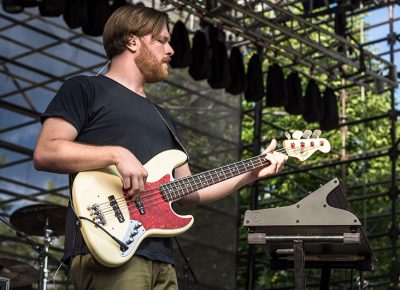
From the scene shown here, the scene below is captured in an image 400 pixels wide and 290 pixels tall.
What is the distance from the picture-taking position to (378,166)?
19.2 metres

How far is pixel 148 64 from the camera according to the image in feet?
12.5

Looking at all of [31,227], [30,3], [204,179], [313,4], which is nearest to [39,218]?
[31,227]

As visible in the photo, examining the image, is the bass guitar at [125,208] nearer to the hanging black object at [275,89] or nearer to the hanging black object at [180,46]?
the hanging black object at [180,46]

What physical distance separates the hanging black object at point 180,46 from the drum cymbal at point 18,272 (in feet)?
14.3

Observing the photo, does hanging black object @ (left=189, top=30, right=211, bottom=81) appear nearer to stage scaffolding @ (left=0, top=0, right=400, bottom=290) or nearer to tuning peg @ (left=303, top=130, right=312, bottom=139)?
stage scaffolding @ (left=0, top=0, right=400, bottom=290)

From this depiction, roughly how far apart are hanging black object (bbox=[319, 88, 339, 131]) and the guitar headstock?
9.81m

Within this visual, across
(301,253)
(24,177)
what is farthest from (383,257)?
(301,253)

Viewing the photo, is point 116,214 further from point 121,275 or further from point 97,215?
point 121,275

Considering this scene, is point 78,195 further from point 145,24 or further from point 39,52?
point 39,52

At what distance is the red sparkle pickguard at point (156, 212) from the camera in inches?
138

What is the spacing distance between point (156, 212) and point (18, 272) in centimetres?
498

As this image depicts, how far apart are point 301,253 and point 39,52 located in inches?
363

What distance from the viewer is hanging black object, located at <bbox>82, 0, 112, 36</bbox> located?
35.0 ft

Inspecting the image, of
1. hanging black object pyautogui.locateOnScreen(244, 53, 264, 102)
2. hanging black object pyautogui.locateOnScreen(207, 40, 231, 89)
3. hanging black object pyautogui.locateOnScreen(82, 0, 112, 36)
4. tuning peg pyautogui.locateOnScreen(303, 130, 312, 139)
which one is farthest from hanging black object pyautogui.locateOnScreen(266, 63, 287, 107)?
tuning peg pyautogui.locateOnScreen(303, 130, 312, 139)
